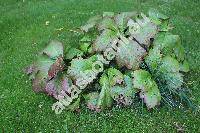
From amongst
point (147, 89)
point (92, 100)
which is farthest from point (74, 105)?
point (147, 89)

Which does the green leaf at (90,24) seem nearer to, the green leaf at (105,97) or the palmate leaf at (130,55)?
the palmate leaf at (130,55)

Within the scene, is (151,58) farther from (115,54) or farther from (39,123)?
(39,123)

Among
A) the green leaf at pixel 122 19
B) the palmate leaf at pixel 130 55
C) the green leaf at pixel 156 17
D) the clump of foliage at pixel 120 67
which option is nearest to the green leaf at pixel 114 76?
the clump of foliage at pixel 120 67

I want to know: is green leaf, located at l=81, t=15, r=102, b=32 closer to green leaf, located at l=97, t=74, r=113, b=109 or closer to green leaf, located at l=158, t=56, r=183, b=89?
green leaf, located at l=97, t=74, r=113, b=109

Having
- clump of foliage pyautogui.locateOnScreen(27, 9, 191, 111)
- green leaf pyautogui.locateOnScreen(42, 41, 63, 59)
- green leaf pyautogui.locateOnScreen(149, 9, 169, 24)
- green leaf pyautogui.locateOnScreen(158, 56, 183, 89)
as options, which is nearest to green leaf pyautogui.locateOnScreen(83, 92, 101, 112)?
clump of foliage pyautogui.locateOnScreen(27, 9, 191, 111)

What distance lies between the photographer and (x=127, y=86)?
464cm

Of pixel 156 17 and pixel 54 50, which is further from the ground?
pixel 156 17

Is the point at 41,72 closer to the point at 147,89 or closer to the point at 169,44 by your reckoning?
the point at 147,89

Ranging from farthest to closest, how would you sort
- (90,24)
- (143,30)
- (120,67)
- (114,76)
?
(90,24), (143,30), (120,67), (114,76)

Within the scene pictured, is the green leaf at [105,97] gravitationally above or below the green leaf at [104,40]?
below

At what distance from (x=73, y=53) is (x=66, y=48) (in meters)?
0.23

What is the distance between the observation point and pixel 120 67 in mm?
4793

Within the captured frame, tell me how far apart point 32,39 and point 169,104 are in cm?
249

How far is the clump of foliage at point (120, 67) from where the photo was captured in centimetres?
461
